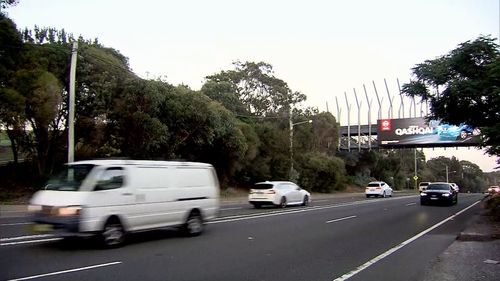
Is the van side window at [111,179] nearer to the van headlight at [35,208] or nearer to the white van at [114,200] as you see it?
the white van at [114,200]

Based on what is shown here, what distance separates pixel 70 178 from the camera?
1096cm

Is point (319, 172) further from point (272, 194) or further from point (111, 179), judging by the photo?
point (111, 179)

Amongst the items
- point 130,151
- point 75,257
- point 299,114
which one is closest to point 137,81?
point 130,151

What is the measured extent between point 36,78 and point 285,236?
1802 centimetres

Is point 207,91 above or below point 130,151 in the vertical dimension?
above

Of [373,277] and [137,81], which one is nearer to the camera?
[373,277]

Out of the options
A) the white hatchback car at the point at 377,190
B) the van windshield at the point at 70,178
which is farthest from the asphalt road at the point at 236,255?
the white hatchback car at the point at 377,190

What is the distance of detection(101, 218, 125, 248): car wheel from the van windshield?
1111 mm

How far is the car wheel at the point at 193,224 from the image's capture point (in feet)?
44.2

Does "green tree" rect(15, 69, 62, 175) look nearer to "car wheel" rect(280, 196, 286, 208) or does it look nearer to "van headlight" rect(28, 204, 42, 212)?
"car wheel" rect(280, 196, 286, 208)

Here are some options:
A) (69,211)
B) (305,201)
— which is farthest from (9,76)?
(305,201)

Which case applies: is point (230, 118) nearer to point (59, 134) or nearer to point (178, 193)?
point (59, 134)

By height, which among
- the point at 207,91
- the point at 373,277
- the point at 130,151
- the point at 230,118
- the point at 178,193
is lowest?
the point at 373,277

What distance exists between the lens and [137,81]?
28312 millimetres
